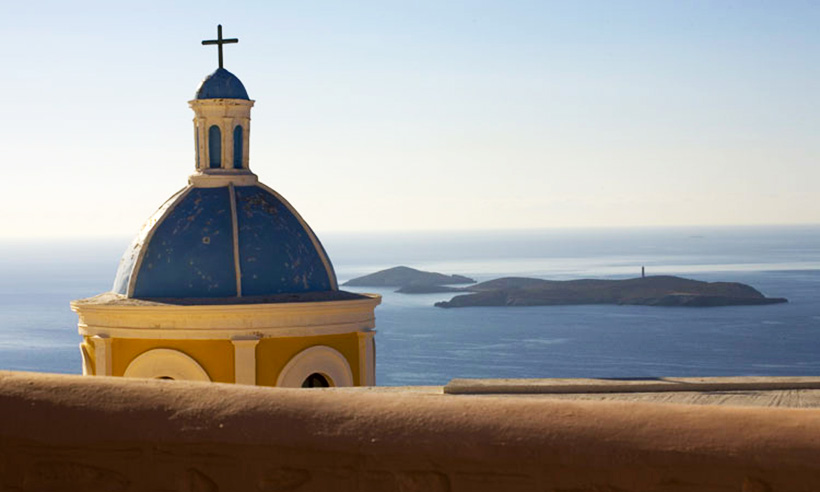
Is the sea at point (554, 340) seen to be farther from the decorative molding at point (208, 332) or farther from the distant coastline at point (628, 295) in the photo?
the decorative molding at point (208, 332)

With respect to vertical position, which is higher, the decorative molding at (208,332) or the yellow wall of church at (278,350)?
the decorative molding at (208,332)

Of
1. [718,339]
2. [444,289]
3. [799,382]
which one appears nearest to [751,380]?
[799,382]

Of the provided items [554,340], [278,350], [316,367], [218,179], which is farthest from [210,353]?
[554,340]

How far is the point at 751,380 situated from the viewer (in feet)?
21.2

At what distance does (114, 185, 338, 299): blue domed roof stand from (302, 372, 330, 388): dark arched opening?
0.94 metres

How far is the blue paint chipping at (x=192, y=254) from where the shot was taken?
45.3ft

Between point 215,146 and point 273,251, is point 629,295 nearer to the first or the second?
point 215,146

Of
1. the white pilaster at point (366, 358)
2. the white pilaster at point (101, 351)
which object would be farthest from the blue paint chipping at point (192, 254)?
the white pilaster at point (366, 358)

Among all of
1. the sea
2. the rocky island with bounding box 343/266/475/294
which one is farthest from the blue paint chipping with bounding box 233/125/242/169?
the rocky island with bounding box 343/266/475/294

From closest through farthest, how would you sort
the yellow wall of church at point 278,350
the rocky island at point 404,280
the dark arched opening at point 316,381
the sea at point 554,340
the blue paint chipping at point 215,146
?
the yellow wall of church at point 278,350 → the dark arched opening at point 316,381 → the blue paint chipping at point 215,146 → the sea at point 554,340 → the rocky island at point 404,280

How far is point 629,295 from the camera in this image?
145 metres

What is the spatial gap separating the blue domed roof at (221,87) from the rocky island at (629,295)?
404ft

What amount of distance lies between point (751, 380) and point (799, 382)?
24cm

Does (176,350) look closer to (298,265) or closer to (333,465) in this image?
(298,265)
